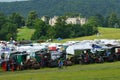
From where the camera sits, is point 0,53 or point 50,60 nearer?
point 50,60

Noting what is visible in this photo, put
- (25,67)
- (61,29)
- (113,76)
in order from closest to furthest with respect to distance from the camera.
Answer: (113,76) < (25,67) < (61,29)

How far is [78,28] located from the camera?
17588cm

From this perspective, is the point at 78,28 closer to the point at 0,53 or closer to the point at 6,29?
the point at 6,29

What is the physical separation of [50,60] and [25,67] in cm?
355

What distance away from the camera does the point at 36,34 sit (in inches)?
6722

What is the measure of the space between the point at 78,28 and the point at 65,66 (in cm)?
12666

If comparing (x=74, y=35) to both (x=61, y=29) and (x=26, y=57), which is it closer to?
(x=61, y=29)

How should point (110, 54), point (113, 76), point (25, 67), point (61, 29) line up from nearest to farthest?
point (113, 76), point (25, 67), point (110, 54), point (61, 29)

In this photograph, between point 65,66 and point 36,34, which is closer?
point 65,66

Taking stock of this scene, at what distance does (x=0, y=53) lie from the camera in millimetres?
54906

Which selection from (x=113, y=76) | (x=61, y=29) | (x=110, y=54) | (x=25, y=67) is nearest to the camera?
(x=113, y=76)

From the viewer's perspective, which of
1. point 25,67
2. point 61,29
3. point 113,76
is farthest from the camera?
point 61,29

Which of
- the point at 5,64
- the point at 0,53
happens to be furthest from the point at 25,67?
the point at 0,53

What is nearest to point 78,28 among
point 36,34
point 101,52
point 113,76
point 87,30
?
point 87,30
